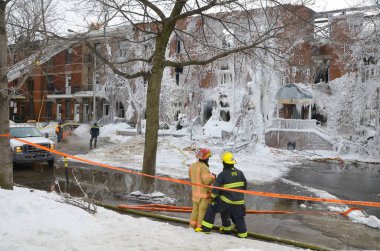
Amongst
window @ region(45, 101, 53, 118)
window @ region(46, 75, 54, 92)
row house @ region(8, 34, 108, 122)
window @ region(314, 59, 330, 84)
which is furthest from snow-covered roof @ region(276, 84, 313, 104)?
window @ region(46, 75, 54, 92)

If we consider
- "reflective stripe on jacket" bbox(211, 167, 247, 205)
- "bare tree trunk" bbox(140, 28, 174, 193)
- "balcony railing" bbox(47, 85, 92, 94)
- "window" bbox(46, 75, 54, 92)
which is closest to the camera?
"reflective stripe on jacket" bbox(211, 167, 247, 205)

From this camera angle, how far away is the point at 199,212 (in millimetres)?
6469

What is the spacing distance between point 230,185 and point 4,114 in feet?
14.8

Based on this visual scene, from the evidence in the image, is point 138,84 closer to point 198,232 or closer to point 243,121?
point 243,121

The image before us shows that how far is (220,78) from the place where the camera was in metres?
34.8

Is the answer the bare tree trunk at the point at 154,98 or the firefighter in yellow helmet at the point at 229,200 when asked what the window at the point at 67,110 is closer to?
the bare tree trunk at the point at 154,98

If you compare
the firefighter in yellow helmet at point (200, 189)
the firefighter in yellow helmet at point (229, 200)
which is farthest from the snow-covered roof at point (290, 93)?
the firefighter in yellow helmet at point (229, 200)

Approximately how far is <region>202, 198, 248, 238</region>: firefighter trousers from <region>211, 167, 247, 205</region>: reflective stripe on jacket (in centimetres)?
9

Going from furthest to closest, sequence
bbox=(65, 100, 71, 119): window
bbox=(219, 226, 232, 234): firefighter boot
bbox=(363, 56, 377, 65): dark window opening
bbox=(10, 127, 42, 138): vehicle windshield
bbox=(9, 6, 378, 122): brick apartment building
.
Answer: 1. bbox=(65, 100, 71, 119): window
2. bbox=(9, 6, 378, 122): brick apartment building
3. bbox=(363, 56, 377, 65): dark window opening
4. bbox=(10, 127, 42, 138): vehicle windshield
5. bbox=(219, 226, 232, 234): firefighter boot

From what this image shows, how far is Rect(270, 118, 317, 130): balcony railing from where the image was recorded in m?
26.5

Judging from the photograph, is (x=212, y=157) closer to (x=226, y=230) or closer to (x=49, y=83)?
(x=226, y=230)

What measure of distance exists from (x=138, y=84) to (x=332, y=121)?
16.2 meters

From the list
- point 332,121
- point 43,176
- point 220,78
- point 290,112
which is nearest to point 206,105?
point 220,78

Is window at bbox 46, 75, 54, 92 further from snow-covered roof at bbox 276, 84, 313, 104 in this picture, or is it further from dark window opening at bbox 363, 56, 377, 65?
dark window opening at bbox 363, 56, 377, 65
